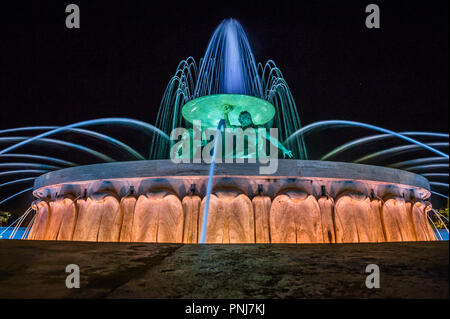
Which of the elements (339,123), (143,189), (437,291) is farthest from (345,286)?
(339,123)

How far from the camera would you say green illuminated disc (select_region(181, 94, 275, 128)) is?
32.2ft

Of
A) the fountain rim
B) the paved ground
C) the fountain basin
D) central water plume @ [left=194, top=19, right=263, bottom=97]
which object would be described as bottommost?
the paved ground

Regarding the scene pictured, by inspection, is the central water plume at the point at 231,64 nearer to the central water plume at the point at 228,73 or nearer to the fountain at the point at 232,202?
the central water plume at the point at 228,73

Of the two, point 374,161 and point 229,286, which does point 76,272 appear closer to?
point 229,286

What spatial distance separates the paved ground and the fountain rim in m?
2.50

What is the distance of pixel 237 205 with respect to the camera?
18.7ft

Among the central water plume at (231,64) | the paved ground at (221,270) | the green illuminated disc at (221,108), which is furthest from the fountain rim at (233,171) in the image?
the central water plume at (231,64)

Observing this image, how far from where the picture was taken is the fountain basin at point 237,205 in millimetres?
5633

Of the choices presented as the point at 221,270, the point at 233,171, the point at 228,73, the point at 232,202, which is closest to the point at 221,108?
the point at 233,171

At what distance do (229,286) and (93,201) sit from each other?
4657 millimetres

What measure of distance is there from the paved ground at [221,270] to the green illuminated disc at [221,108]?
6.96m

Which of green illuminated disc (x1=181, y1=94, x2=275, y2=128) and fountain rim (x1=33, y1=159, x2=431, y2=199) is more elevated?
green illuminated disc (x1=181, y1=94, x2=275, y2=128)

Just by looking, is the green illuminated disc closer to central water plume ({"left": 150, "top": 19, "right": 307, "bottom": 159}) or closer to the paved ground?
central water plume ({"left": 150, "top": 19, "right": 307, "bottom": 159})

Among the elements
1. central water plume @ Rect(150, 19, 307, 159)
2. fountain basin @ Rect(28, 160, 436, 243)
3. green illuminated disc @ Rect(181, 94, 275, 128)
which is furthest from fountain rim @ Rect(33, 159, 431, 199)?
central water plume @ Rect(150, 19, 307, 159)
